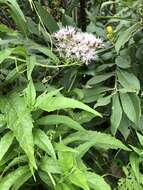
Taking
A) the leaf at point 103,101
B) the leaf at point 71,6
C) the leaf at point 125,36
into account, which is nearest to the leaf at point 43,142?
the leaf at point 103,101

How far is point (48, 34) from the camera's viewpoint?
165 cm

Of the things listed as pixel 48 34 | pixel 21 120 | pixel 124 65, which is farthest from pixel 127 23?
pixel 21 120

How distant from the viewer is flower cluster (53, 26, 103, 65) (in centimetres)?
156

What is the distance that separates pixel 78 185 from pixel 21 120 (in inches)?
8.6

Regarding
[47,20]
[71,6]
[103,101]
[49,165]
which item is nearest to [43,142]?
[49,165]

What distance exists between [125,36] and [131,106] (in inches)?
8.5

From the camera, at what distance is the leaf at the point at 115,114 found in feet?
4.99

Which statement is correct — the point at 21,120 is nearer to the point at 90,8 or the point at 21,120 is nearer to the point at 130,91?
the point at 130,91

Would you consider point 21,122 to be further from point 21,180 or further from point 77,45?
point 77,45

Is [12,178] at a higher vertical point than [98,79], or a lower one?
lower

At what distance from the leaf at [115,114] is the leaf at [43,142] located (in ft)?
0.90

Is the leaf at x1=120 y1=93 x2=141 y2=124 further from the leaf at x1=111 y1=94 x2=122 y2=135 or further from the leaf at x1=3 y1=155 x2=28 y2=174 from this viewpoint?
the leaf at x1=3 y1=155 x2=28 y2=174

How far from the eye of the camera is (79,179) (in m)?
1.27

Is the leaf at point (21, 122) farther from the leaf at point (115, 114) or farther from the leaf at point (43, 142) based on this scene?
the leaf at point (115, 114)
